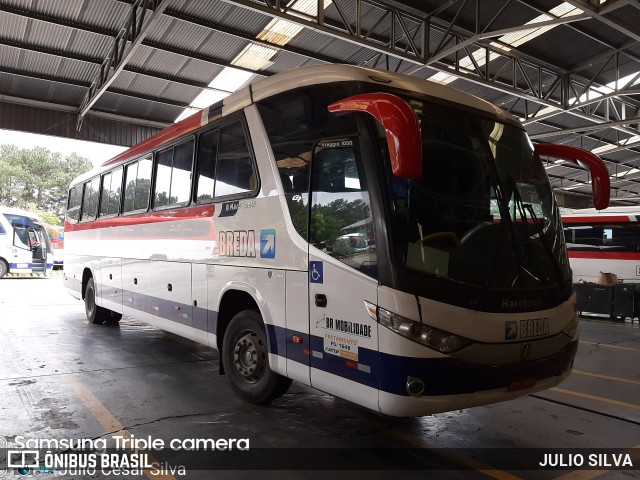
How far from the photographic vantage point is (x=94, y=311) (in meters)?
9.61

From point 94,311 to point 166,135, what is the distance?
15.1ft

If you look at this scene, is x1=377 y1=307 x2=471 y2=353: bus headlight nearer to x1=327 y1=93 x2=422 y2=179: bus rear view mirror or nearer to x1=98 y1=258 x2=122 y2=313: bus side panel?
x1=327 y1=93 x2=422 y2=179: bus rear view mirror

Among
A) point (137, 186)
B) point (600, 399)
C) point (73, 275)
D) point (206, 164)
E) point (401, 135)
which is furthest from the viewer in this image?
point (73, 275)

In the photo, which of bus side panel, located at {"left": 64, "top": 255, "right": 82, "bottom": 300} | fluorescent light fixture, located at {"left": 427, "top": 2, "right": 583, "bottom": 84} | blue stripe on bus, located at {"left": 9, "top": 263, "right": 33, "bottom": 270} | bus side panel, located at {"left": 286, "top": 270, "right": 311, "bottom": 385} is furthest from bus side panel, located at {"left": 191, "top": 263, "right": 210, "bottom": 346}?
blue stripe on bus, located at {"left": 9, "top": 263, "right": 33, "bottom": 270}

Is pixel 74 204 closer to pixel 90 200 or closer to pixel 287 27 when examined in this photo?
pixel 90 200

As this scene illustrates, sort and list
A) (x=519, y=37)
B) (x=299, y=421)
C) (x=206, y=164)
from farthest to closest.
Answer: (x=519, y=37), (x=206, y=164), (x=299, y=421)

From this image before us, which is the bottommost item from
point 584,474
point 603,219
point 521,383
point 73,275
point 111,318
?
point 584,474

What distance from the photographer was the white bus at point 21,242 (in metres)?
22.1

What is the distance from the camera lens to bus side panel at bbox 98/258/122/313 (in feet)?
27.0

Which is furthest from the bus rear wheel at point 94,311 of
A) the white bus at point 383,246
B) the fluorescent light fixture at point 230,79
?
the fluorescent light fixture at point 230,79

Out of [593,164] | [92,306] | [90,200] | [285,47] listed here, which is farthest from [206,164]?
[285,47]

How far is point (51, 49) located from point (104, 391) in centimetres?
1111

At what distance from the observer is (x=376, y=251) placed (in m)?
3.49

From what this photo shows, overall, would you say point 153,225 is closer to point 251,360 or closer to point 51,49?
point 251,360
